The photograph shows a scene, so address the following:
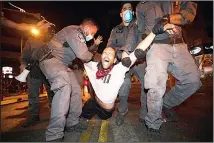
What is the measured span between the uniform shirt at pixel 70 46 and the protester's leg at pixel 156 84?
1012 mm

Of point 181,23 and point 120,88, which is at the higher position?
point 181,23

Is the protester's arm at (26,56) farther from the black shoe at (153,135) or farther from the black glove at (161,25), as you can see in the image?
the black shoe at (153,135)

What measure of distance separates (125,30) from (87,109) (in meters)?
1.81

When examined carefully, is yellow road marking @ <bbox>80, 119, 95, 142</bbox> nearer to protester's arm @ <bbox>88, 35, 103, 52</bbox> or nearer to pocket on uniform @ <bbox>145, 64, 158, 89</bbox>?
pocket on uniform @ <bbox>145, 64, 158, 89</bbox>

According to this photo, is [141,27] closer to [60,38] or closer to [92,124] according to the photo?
[60,38]

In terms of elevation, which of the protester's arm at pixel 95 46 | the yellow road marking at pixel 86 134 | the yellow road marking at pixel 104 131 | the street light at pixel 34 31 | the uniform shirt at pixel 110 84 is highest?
the street light at pixel 34 31

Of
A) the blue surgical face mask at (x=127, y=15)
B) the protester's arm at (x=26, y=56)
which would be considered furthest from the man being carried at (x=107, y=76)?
the protester's arm at (x=26, y=56)

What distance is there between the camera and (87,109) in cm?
450

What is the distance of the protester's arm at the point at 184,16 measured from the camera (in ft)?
11.2

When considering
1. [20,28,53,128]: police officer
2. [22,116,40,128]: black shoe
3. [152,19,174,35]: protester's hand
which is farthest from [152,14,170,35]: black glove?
[22,116,40,128]: black shoe

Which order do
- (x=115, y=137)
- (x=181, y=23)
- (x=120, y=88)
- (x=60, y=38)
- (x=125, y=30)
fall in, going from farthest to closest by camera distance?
(x=125, y=30) < (x=120, y=88) < (x=60, y=38) < (x=181, y=23) < (x=115, y=137)

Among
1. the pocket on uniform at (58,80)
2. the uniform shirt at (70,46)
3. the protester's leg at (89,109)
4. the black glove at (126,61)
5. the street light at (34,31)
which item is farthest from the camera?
the protester's leg at (89,109)

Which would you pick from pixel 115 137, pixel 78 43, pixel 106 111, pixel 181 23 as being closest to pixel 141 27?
pixel 181 23

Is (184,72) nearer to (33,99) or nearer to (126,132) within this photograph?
(126,132)
